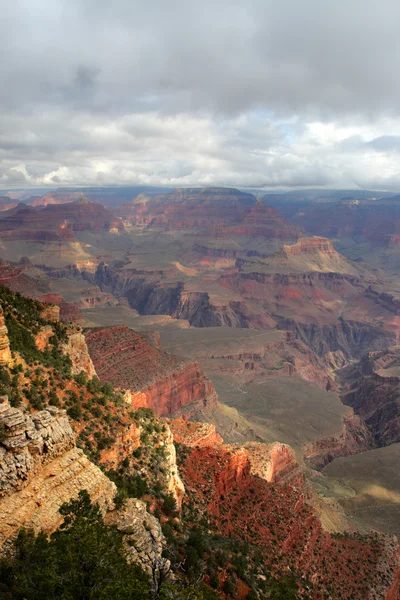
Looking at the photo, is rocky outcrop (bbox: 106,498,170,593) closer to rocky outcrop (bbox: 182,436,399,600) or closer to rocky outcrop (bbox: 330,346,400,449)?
rocky outcrop (bbox: 182,436,399,600)

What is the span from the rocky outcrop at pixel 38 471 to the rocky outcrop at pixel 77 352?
1229 centimetres

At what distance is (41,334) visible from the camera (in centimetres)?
2719

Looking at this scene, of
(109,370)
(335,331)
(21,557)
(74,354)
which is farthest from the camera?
(335,331)

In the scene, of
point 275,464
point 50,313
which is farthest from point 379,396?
point 50,313

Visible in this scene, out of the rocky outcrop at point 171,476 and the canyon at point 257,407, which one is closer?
the rocky outcrop at point 171,476

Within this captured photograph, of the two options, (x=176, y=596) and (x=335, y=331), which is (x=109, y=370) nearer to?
(x=176, y=596)

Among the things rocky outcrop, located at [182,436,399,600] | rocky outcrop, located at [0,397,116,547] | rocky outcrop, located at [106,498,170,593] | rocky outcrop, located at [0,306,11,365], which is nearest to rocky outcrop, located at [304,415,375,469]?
rocky outcrop, located at [182,436,399,600]

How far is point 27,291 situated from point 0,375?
8838cm

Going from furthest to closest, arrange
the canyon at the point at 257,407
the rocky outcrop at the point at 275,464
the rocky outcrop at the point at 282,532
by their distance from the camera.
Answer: the rocky outcrop at the point at 275,464
the rocky outcrop at the point at 282,532
the canyon at the point at 257,407

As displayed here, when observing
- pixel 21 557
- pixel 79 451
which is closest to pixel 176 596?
pixel 21 557

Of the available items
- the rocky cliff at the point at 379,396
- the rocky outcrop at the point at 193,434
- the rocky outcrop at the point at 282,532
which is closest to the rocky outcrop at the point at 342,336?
the rocky cliff at the point at 379,396

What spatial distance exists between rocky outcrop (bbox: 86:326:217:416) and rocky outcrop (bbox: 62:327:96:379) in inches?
1102

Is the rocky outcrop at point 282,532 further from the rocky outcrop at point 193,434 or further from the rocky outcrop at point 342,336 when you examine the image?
the rocky outcrop at point 342,336

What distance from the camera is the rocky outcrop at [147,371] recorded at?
6209cm
